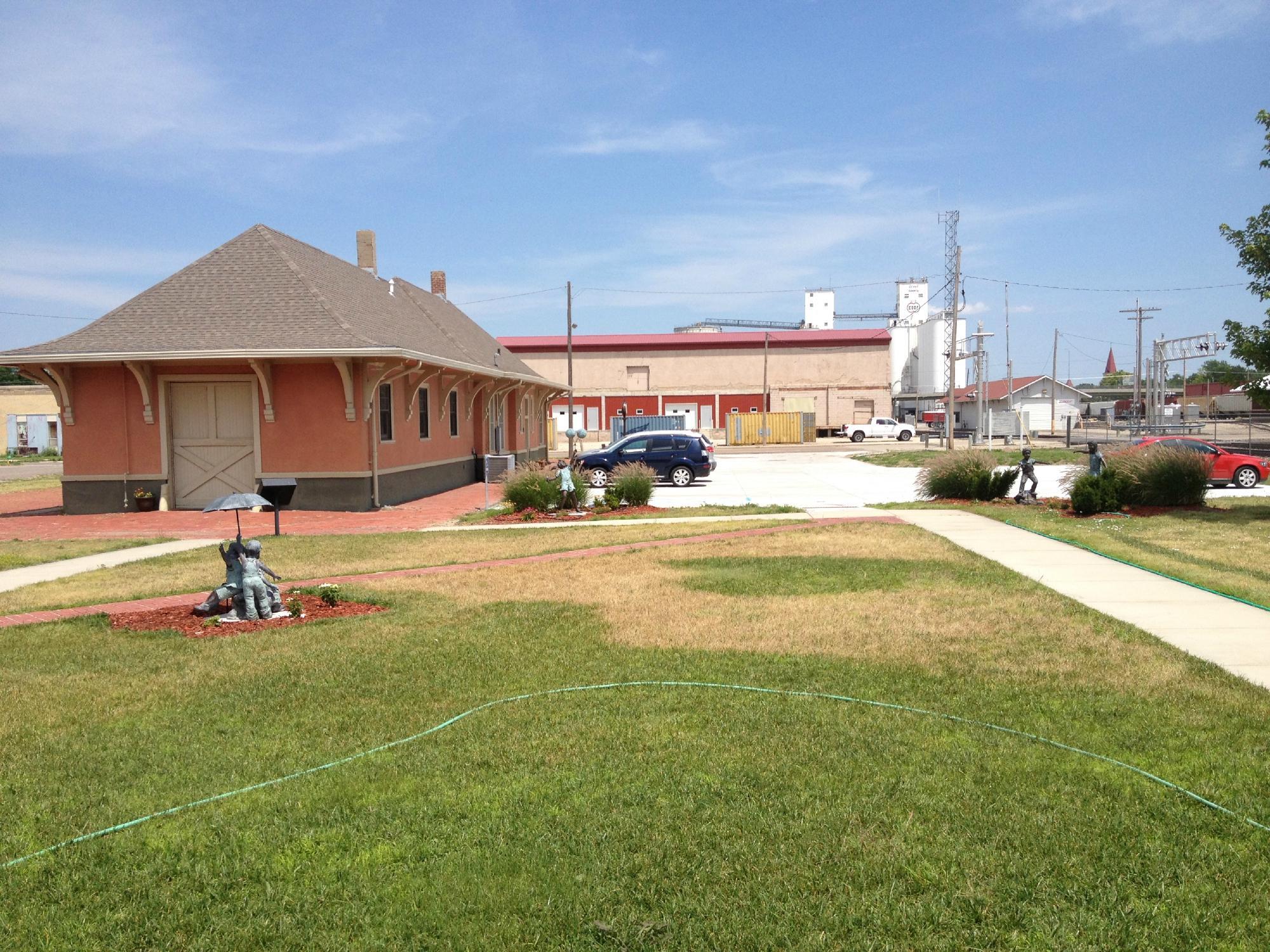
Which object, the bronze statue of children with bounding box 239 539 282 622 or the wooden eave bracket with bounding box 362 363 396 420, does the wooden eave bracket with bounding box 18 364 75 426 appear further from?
the bronze statue of children with bounding box 239 539 282 622

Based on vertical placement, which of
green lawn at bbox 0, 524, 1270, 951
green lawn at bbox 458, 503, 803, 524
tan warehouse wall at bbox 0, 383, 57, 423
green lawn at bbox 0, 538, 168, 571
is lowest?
green lawn at bbox 0, 524, 1270, 951

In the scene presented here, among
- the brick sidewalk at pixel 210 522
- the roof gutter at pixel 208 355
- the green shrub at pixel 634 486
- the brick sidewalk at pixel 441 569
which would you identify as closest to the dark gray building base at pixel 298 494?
the brick sidewalk at pixel 210 522

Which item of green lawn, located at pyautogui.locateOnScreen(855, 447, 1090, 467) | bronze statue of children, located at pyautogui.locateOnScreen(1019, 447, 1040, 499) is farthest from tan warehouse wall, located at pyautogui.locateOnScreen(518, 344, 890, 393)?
bronze statue of children, located at pyautogui.locateOnScreen(1019, 447, 1040, 499)

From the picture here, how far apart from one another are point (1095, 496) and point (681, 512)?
7790 mm

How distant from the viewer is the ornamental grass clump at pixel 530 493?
63.1 feet

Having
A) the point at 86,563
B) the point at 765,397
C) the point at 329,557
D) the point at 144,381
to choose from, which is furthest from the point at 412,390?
the point at 765,397

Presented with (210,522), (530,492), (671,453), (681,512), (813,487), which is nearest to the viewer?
(210,522)

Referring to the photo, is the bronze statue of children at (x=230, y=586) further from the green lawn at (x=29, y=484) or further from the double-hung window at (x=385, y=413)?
the green lawn at (x=29, y=484)

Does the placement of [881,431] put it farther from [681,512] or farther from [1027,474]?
[681,512]

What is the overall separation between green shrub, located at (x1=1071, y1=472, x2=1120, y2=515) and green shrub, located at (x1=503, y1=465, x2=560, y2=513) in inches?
393

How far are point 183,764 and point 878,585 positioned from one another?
23.7 ft

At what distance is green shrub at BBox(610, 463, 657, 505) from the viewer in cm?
2020

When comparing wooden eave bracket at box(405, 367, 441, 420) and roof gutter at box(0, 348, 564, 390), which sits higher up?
roof gutter at box(0, 348, 564, 390)

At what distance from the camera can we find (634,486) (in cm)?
2019
